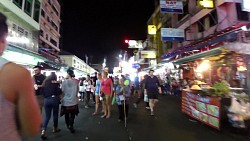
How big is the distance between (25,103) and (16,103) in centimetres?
7

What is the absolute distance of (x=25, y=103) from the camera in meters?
1.47

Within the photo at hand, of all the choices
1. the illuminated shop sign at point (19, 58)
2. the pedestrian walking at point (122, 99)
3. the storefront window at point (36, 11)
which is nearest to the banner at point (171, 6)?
the pedestrian walking at point (122, 99)

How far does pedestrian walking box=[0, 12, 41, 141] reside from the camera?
1441 mm

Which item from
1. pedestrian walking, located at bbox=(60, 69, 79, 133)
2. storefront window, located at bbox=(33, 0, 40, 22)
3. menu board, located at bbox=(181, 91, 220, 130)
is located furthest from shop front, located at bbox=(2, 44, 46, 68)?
storefront window, located at bbox=(33, 0, 40, 22)

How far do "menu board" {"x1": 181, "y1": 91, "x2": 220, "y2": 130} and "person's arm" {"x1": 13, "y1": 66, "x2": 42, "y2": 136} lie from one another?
20.6ft

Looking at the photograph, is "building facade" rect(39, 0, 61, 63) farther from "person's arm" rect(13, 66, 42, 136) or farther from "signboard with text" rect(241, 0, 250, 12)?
"person's arm" rect(13, 66, 42, 136)

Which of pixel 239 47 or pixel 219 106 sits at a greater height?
pixel 239 47

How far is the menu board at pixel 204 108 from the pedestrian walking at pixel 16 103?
248 inches

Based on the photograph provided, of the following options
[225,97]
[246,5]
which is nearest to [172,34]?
[246,5]

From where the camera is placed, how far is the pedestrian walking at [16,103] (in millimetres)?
1441

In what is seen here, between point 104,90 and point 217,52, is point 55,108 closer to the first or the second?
A: point 104,90

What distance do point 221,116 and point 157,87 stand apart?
350 cm

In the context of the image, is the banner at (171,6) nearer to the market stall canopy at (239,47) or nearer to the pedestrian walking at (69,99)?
the market stall canopy at (239,47)

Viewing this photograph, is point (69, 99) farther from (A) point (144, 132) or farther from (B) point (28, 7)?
(B) point (28, 7)
